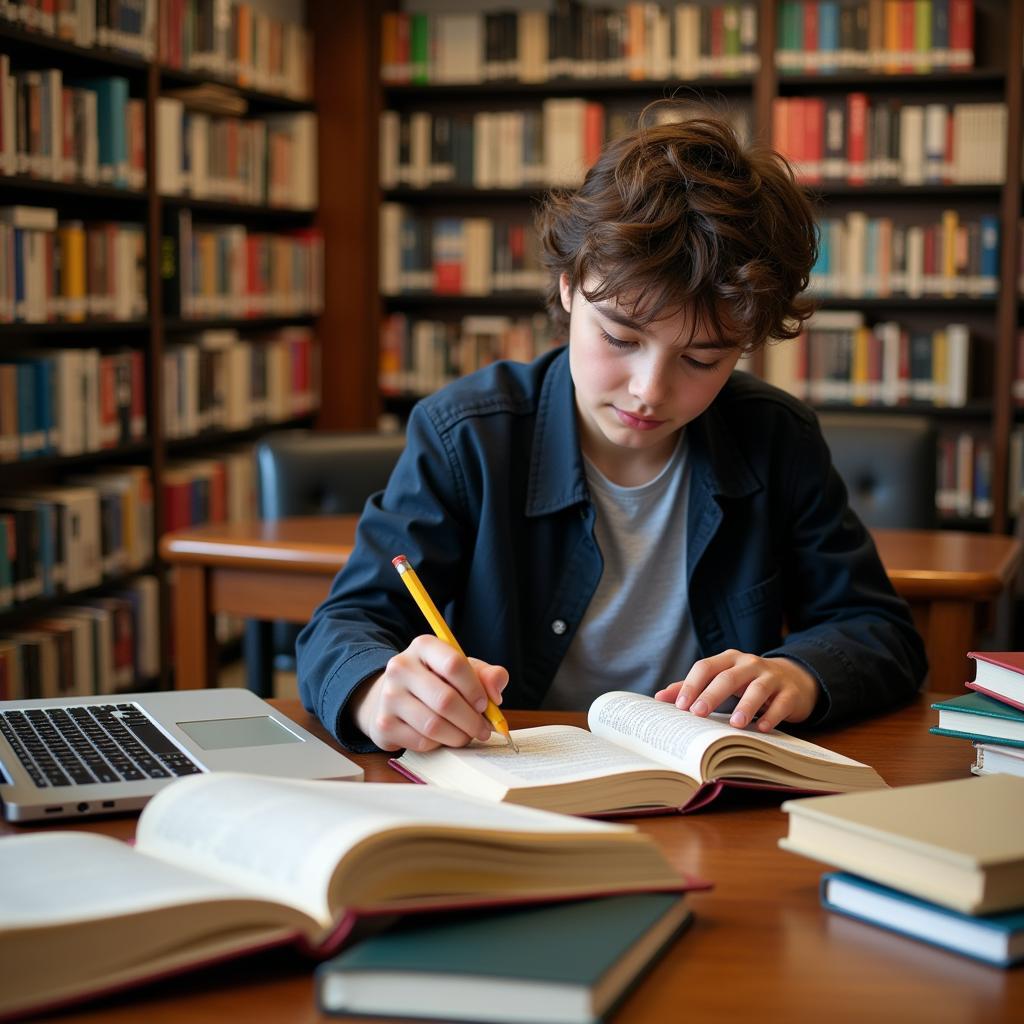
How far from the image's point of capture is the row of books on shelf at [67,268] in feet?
10.0

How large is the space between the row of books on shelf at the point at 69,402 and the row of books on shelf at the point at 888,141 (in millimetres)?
2162

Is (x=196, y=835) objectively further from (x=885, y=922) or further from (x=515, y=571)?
(x=515, y=571)

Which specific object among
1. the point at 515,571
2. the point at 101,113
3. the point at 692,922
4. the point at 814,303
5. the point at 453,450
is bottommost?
the point at 692,922

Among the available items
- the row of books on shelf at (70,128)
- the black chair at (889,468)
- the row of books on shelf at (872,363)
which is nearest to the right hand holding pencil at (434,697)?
the black chair at (889,468)

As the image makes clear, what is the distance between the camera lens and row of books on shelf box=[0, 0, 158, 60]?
3053 millimetres

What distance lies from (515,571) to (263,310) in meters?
3.08

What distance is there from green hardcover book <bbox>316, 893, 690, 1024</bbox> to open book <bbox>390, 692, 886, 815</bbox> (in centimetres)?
23

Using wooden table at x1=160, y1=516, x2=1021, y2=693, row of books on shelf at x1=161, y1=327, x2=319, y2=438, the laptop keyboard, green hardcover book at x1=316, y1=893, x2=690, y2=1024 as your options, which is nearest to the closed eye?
the laptop keyboard

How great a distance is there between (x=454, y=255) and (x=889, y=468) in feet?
7.74

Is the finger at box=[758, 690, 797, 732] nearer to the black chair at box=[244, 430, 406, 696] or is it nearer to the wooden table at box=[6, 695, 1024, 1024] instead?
the wooden table at box=[6, 695, 1024, 1024]

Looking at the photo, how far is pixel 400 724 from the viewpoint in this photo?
1070mm

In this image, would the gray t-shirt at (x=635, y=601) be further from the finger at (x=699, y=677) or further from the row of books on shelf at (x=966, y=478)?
the row of books on shelf at (x=966, y=478)

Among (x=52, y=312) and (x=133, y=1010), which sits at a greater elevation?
(x=52, y=312)

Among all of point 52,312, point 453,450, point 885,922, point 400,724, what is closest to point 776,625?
point 453,450
